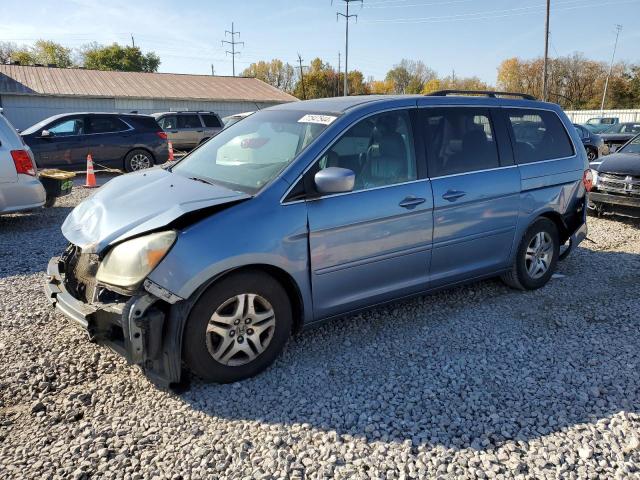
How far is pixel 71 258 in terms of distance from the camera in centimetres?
369

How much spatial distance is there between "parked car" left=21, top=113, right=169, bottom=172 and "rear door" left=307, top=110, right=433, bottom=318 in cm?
1126

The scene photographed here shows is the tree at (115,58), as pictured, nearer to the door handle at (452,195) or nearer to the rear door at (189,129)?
the rear door at (189,129)

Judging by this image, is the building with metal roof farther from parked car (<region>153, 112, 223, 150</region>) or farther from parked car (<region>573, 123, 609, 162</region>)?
parked car (<region>573, 123, 609, 162</region>)

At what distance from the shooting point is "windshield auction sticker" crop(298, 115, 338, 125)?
148 inches

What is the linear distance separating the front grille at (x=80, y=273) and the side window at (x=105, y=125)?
11.0 m

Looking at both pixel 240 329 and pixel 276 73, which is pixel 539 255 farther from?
pixel 276 73

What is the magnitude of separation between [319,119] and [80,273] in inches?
80.2

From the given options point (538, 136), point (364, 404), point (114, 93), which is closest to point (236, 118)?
point (538, 136)

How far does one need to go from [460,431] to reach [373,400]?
0.55 m

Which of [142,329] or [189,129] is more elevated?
[189,129]

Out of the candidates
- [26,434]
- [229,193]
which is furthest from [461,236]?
[26,434]

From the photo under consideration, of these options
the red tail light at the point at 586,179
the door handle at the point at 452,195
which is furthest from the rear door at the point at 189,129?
the door handle at the point at 452,195

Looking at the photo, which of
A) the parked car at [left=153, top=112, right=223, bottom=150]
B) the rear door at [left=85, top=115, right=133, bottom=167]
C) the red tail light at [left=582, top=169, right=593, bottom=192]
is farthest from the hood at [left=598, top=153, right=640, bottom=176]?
the parked car at [left=153, top=112, right=223, bottom=150]

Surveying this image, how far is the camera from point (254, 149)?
3.96m
